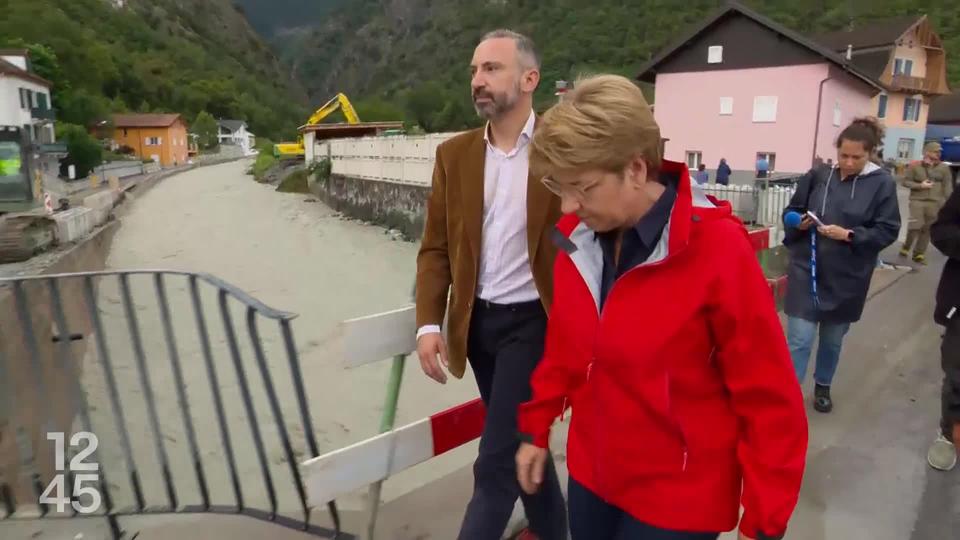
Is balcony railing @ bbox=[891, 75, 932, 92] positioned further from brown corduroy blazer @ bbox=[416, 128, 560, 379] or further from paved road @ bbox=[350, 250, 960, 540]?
brown corduroy blazer @ bbox=[416, 128, 560, 379]

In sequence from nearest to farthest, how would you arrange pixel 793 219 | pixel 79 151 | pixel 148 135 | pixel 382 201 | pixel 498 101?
pixel 498 101 < pixel 793 219 < pixel 382 201 < pixel 79 151 < pixel 148 135

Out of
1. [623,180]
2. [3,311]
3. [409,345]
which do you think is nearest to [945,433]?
[409,345]

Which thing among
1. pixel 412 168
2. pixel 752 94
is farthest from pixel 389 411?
pixel 752 94

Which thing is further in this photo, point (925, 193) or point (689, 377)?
point (925, 193)

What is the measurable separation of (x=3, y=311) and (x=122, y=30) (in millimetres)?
129473

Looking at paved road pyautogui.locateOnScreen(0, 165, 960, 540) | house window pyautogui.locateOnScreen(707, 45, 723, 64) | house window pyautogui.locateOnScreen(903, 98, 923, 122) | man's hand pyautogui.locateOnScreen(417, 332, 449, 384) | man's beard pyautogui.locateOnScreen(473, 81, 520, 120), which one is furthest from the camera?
house window pyautogui.locateOnScreen(903, 98, 923, 122)

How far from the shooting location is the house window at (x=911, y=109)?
34.4 meters

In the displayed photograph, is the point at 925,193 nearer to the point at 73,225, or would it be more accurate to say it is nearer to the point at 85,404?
the point at 85,404

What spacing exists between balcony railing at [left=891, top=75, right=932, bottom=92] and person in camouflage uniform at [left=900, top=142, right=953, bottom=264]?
28.4 meters

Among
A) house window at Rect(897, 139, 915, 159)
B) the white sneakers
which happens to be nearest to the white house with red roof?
the white sneakers

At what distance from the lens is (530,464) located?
182cm

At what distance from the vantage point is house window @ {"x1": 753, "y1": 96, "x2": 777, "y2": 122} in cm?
2700

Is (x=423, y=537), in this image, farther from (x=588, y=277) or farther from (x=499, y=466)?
(x=588, y=277)

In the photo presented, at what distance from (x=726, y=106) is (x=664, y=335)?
29.5m
